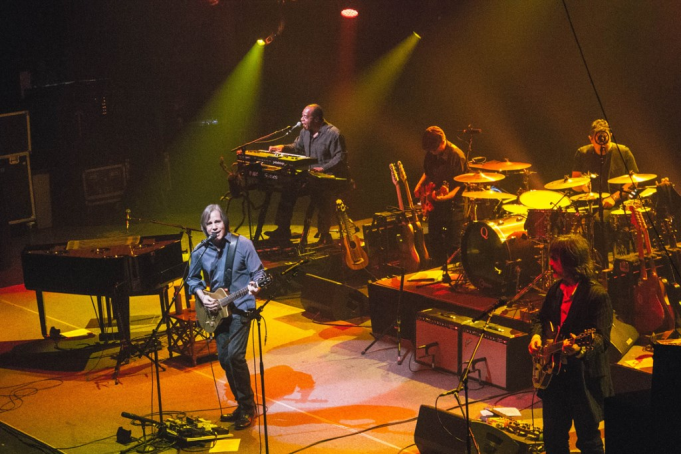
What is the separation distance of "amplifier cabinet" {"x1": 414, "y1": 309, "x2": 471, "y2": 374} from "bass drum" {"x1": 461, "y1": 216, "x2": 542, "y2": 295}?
743mm

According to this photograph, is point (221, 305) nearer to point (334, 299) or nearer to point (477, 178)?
point (334, 299)

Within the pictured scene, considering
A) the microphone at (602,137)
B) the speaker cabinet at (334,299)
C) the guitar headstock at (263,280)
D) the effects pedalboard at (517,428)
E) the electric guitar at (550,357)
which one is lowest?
the effects pedalboard at (517,428)

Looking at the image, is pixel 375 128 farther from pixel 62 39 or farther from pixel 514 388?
pixel 514 388

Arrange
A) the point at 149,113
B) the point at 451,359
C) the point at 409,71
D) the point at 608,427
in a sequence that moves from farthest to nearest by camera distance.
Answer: the point at 149,113 → the point at 409,71 → the point at 451,359 → the point at 608,427

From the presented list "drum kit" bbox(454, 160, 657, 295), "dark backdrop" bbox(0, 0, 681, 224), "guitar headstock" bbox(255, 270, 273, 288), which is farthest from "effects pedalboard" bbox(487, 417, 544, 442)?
"dark backdrop" bbox(0, 0, 681, 224)

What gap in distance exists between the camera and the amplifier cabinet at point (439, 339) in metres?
8.75

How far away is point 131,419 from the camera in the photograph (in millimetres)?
8016

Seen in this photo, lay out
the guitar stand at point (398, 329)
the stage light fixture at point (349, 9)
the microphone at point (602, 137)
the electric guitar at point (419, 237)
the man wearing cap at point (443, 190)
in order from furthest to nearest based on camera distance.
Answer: the stage light fixture at point (349, 9)
the electric guitar at point (419, 237)
the man wearing cap at point (443, 190)
the guitar stand at point (398, 329)
the microphone at point (602, 137)

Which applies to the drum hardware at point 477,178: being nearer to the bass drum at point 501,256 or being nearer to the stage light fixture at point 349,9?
the bass drum at point 501,256

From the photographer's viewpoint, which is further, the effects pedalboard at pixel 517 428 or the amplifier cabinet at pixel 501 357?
the amplifier cabinet at pixel 501 357

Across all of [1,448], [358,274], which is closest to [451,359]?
[358,274]

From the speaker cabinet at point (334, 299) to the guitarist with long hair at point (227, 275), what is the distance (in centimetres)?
318

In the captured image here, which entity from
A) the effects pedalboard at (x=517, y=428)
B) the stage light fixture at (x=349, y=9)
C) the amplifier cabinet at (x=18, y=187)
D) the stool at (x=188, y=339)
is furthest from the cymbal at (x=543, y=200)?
the amplifier cabinet at (x=18, y=187)

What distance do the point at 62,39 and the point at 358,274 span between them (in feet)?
28.4
